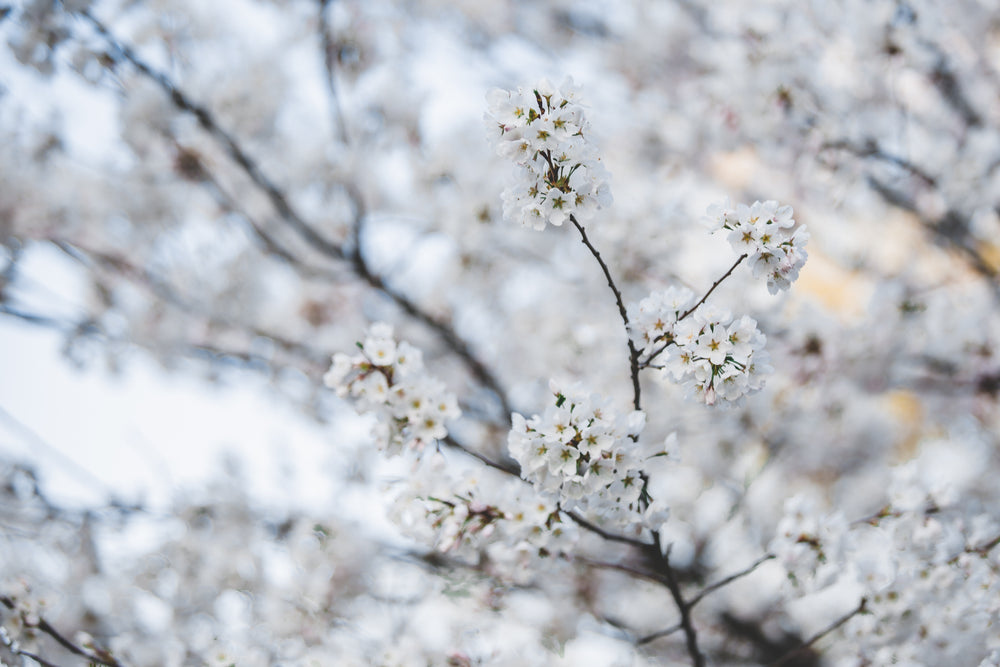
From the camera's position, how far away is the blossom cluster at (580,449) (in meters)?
1.22

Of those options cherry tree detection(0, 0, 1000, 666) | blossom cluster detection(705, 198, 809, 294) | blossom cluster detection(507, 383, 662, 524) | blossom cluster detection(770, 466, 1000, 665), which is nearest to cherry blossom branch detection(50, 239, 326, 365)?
cherry tree detection(0, 0, 1000, 666)

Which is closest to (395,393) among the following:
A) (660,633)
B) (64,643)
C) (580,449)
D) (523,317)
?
(580,449)

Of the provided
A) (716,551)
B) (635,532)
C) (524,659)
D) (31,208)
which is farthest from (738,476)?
(31,208)

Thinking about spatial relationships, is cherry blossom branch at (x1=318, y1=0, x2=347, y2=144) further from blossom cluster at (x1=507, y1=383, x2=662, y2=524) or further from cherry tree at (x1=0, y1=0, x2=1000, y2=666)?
blossom cluster at (x1=507, y1=383, x2=662, y2=524)

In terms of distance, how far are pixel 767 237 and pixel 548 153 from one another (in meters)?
0.48

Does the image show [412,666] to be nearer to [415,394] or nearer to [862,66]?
[415,394]

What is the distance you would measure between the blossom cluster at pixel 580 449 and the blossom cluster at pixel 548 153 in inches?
15.3

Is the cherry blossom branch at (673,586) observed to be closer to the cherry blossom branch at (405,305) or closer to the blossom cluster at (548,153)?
the blossom cluster at (548,153)

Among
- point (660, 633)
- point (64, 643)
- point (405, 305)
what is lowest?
point (64, 643)

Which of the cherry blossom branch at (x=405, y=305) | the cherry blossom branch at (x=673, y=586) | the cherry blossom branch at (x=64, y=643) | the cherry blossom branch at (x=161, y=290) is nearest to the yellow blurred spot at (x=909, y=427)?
the cherry blossom branch at (x=405, y=305)

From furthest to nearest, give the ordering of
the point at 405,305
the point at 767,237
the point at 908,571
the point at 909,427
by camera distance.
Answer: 1. the point at 909,427
2. the point at 405,305
3. the point at 908,571
4. the point at 767,237

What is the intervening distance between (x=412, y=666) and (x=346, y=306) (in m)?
3.29

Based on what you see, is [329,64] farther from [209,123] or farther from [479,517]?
[479,517]

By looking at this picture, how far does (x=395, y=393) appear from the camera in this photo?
1.43 meters
